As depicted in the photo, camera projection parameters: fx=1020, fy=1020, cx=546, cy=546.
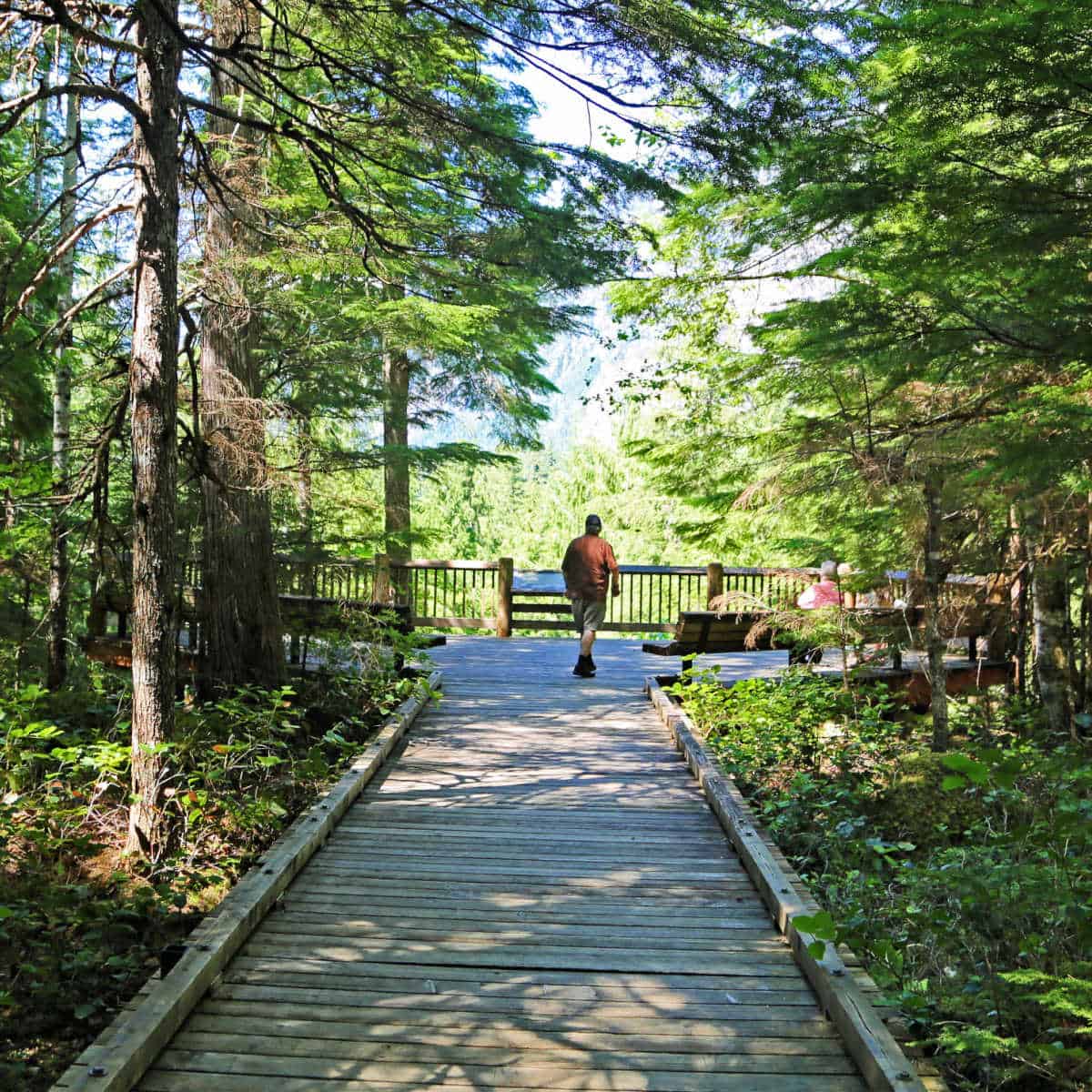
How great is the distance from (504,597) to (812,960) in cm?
1332

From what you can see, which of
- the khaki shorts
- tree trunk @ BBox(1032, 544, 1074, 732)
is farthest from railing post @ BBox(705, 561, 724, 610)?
A: tree trunk @ BBox(1032, 544, 1074, 732)

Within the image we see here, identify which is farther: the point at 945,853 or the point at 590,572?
the point at 590,572

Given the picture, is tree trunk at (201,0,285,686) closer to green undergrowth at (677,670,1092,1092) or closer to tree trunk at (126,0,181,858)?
tree trunk at (126,0,181,858)

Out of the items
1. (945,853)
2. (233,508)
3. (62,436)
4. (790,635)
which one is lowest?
(945,853)

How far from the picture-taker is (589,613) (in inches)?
465

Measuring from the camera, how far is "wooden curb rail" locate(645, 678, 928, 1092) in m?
3.41

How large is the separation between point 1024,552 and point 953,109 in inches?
264

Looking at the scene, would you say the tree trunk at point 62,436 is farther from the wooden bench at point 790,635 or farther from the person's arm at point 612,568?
the wooden bench at point 790,635

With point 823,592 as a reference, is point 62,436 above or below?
above

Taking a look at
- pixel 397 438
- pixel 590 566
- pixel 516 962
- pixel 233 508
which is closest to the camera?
pixel 516 962

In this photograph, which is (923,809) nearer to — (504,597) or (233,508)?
(233,508)

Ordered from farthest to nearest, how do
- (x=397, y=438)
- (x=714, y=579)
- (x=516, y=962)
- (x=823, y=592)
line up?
(x=397, y=438), (x=714, y=579), (x=823, y=592), (x=516, y=962)

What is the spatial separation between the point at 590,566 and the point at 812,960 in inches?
294

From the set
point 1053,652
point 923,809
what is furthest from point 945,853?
point 1053,652
